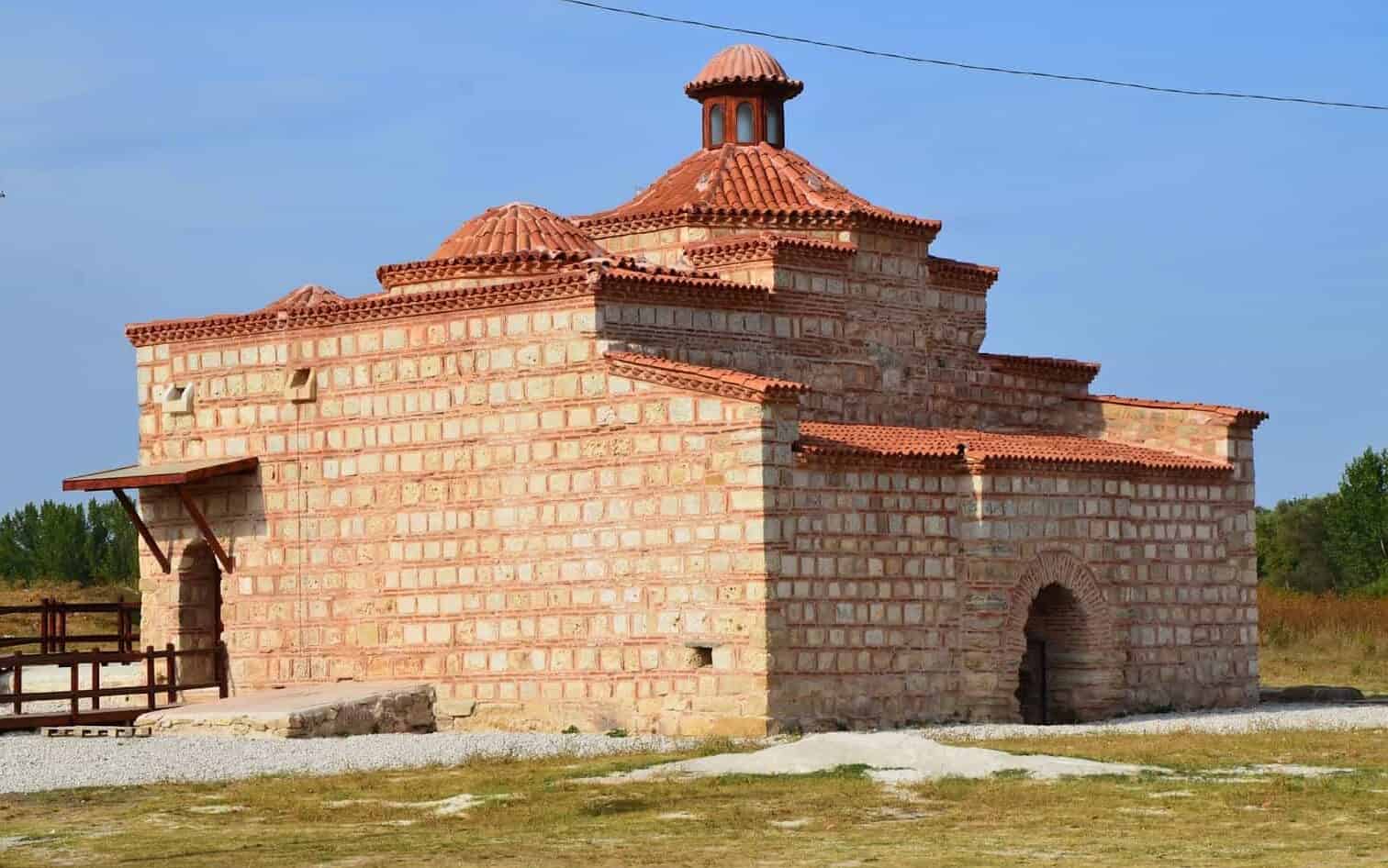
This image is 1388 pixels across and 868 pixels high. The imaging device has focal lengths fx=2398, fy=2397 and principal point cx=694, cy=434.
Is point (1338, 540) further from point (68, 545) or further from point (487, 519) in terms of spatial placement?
point (487, 519)

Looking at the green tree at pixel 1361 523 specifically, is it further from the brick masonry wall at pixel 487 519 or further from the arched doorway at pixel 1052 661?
the brick masonry wall at pixel 487 519

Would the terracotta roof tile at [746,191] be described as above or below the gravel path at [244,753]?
above

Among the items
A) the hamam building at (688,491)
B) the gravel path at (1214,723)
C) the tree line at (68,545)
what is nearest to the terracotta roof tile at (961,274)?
the hamam building at (688,491)

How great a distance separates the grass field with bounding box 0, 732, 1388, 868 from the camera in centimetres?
1492

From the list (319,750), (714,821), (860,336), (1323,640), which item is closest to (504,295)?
(860,336)

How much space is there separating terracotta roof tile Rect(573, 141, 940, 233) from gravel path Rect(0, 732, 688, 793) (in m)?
7.31

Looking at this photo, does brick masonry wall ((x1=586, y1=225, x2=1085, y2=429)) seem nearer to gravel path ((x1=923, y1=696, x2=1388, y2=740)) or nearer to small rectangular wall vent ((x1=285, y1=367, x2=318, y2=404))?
small rectangular wall vent ((x1=285, y1=367, x2=318, y2=404))

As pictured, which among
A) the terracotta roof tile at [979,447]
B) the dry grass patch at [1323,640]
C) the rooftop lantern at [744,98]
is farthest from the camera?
the dry grass patch at [1323,640]

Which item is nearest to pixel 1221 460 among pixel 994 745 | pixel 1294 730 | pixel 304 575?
pixel 1294 730

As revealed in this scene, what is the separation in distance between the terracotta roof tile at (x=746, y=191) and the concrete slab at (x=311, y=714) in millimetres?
6903

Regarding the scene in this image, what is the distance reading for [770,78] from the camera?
30797mm

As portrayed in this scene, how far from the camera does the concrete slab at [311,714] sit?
23672 millimetres

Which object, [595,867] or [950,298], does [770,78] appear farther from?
[595,867]

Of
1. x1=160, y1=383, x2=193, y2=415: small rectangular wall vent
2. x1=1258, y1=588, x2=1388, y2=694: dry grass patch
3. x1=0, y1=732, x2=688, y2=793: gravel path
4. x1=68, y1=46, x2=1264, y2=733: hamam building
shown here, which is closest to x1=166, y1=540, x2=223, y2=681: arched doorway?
x1=68, y1=46, x2=1264, y2=733: hamam building
